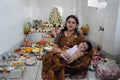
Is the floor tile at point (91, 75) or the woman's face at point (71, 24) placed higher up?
the woman's face at point (71, 24)

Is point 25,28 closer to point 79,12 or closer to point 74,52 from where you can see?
point 79,12

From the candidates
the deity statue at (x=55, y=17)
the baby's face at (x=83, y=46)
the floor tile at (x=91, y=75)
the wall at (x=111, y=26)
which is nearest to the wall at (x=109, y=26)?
the wall at (x=111, y=26)

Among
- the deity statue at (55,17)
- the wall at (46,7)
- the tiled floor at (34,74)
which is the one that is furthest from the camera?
the wall at (46,7)

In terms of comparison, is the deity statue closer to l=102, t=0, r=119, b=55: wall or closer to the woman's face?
l=102, t=0, r=119, b=55: wall

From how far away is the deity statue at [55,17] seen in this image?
414cm

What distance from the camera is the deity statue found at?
414 cm

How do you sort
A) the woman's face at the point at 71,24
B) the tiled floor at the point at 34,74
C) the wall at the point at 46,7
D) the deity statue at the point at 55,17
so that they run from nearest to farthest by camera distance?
the tiled floor at the point at 34,74 → the woman's face at the point at 71,24 → the deity statue at the point at 55,17 → the wall at the point at 46,7

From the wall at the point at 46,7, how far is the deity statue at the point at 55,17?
0.96 ft

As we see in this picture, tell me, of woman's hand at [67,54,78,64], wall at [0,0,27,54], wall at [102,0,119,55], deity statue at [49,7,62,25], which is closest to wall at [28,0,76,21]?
deity statue at [49,7,62,25]

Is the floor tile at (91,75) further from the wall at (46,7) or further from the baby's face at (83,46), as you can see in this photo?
the wall at (46,7)

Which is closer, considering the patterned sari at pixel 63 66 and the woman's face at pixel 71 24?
the patterned sari at pixel 63 66

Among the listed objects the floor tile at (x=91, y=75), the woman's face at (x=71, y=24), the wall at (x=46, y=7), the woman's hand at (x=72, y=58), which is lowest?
the floor tile at (x=91, y=75)

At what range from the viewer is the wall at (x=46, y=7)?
4.38m

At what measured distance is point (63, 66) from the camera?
5.34 feet
